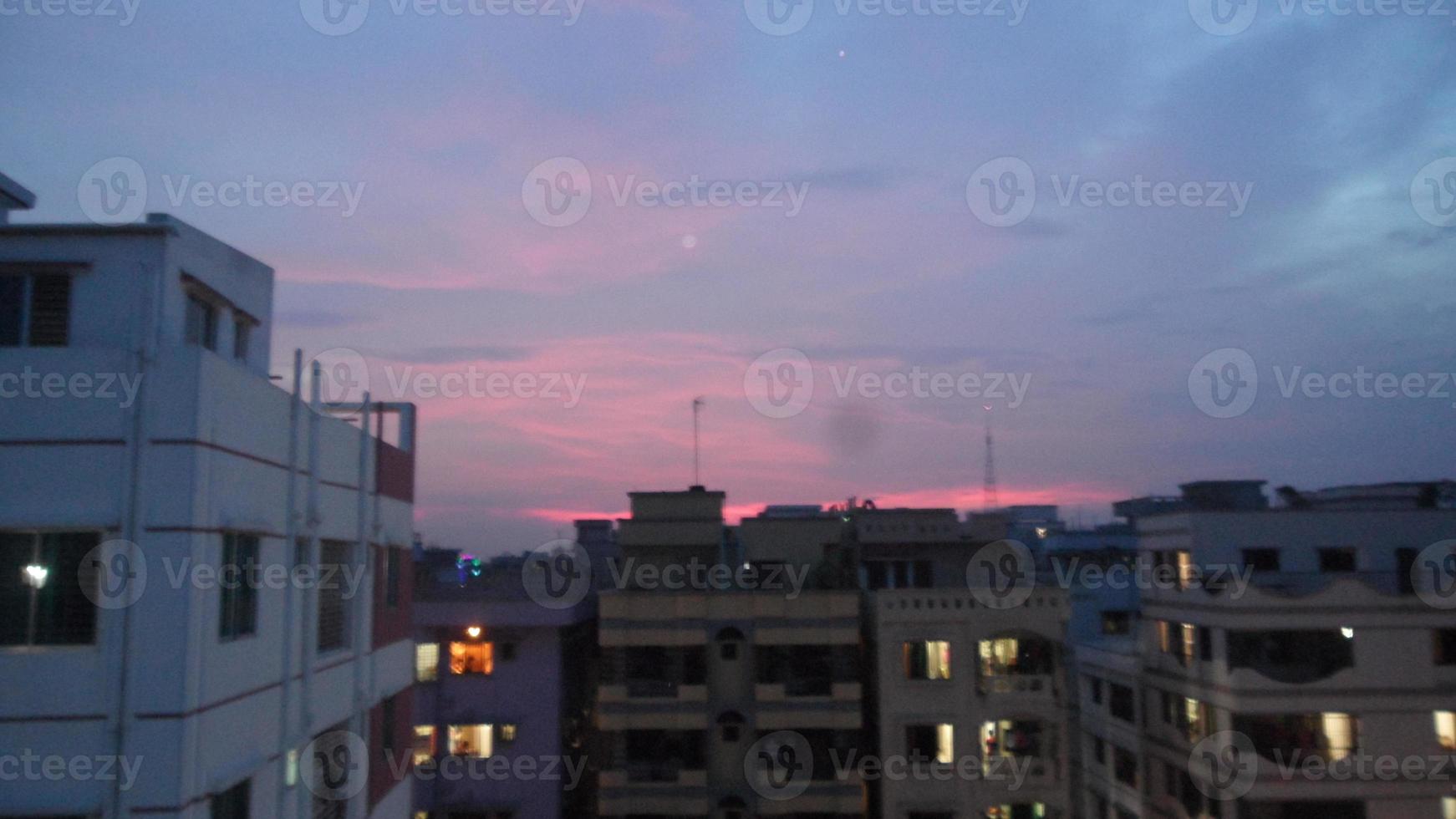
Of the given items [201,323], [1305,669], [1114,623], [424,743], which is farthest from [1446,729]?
[201,323]

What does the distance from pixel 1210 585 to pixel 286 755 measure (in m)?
24.9

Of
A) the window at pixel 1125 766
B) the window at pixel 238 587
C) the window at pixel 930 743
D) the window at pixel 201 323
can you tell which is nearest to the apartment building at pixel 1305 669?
the window at pixel 1125 766

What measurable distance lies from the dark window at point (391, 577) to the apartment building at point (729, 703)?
11.7m

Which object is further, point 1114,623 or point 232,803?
point 1114,623

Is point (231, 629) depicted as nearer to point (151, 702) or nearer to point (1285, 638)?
point (151, 702)

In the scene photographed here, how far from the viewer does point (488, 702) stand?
2869 cm

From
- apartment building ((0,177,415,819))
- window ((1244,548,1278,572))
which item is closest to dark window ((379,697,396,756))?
apartment building ((0,177,415,819))

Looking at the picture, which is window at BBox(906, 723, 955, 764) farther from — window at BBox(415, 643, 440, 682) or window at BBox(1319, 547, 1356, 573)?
window at BBox(415, 643, 440, 682)

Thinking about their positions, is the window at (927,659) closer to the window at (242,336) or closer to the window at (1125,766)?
the window at (1125,766)

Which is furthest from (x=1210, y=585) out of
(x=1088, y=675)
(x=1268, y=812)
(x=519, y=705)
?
(x=519, y=705)

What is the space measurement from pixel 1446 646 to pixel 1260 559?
5284 mm

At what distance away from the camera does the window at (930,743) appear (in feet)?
87.9

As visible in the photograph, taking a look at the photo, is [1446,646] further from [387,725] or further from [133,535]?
[133,535]

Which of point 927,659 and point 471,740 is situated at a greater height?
point 927,659
